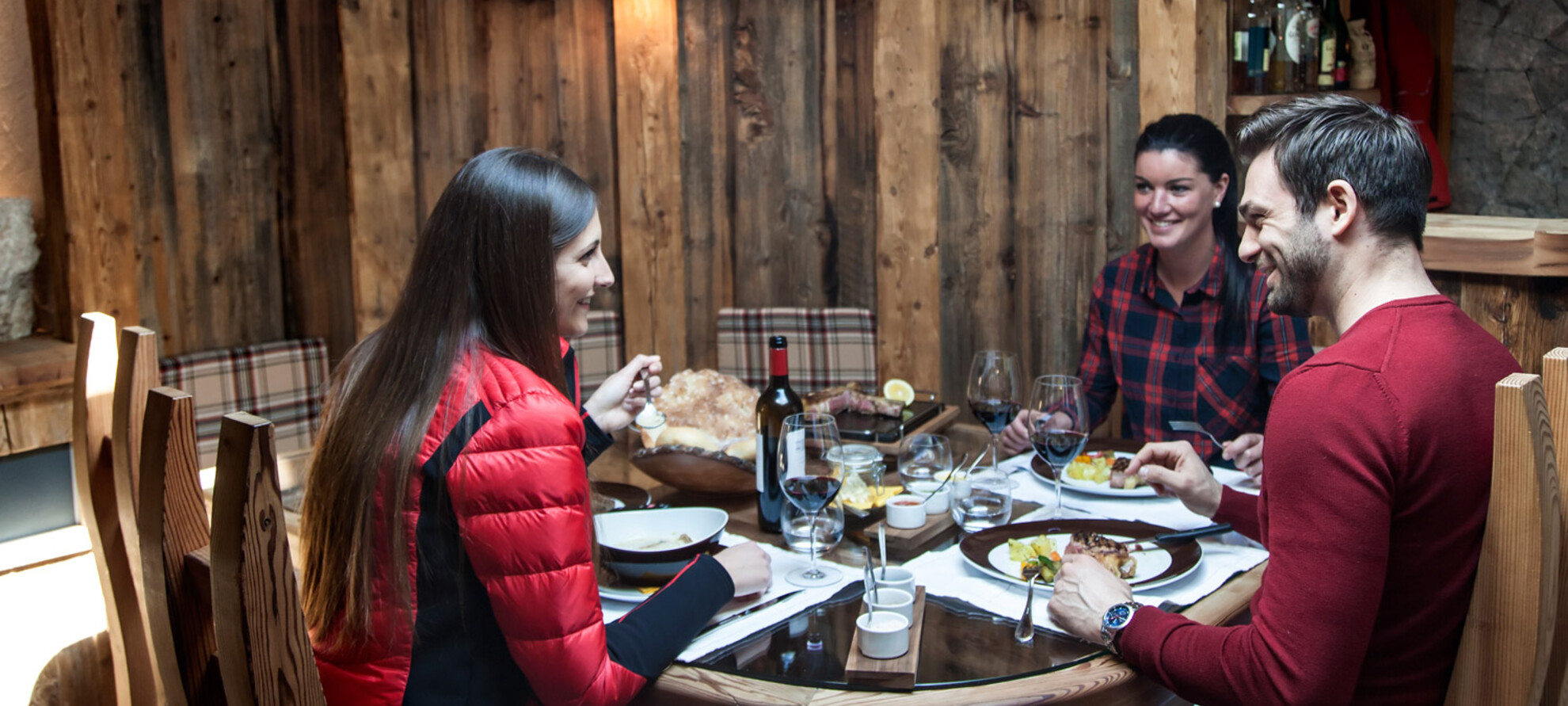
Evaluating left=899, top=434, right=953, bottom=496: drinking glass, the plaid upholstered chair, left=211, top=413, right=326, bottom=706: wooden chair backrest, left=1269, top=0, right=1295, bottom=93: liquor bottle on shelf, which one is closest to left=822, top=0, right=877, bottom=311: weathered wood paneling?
the plaid upholstered chair

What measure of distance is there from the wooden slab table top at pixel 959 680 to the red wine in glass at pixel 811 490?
0.46ft

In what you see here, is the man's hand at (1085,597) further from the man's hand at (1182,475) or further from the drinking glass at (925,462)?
the drinking glass at (925,462)

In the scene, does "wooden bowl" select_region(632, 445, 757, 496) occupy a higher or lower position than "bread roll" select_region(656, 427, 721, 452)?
lower

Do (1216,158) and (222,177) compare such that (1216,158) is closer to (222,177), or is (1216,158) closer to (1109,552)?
(1109,552)

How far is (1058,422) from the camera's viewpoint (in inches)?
70.8

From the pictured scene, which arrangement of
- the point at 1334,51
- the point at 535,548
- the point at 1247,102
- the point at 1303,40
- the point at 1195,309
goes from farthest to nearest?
1. the point at 1334,51
2. the point at 1303,40
3. the point at 1247,102
4. the point at 1195,309
5. the point at 535,548

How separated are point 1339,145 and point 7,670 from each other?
9.11ft

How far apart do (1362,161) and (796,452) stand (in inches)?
30.0

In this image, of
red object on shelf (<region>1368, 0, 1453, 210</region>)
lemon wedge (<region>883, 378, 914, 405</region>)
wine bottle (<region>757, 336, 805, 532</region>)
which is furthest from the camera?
red object on shelf (<region>1368, 0, 1453, 210</region>)

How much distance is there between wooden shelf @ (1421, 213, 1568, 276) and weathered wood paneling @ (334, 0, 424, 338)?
2687mm

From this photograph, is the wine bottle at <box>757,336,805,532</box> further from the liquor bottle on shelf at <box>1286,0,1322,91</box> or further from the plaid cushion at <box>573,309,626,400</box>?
the liquor bottle on shelf at <box>1286,0,1322,91</box>

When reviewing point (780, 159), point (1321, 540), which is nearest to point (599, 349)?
point (780, 159)

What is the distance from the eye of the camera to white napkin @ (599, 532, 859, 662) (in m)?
1.42

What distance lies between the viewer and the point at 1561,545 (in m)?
1.29
